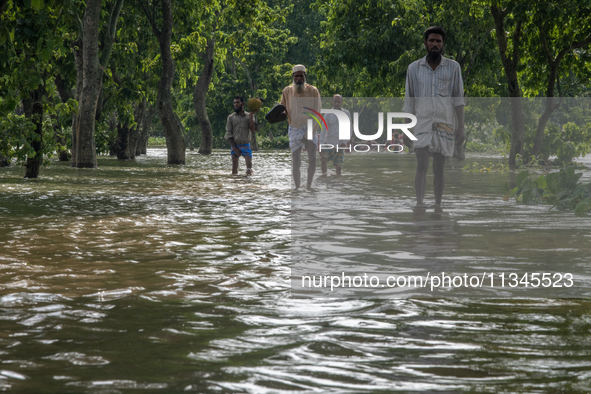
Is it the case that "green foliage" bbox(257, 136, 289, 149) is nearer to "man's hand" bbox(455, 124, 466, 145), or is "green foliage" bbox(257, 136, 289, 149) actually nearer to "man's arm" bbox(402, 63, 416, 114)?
"man's hand" bbox(455, 124, 466, 145)

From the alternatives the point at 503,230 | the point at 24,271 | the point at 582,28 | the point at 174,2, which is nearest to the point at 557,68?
the point at 582,28

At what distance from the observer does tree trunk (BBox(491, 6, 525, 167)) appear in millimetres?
14218

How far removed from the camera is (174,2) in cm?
2555

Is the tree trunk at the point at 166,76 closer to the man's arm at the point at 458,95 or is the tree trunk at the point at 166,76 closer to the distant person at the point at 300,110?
the distant person at the point at 300,110

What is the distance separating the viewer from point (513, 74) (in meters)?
14.5

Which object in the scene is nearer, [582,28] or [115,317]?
[115,317]

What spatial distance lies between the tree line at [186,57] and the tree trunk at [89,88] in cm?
3

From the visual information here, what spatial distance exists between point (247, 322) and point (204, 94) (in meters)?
34.4

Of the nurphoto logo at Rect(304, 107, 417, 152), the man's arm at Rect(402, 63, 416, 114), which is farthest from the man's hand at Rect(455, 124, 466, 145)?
the man's arm at Rect(402, 63, 416, 114)

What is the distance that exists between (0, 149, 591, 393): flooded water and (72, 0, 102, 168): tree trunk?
12.6 meters

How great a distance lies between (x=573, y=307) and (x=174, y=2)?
901 inches

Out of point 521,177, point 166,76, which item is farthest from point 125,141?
point 521,177

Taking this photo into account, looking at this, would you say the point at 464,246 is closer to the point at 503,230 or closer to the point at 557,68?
the point at 503,230

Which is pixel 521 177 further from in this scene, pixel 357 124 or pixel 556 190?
pixel 357 124
